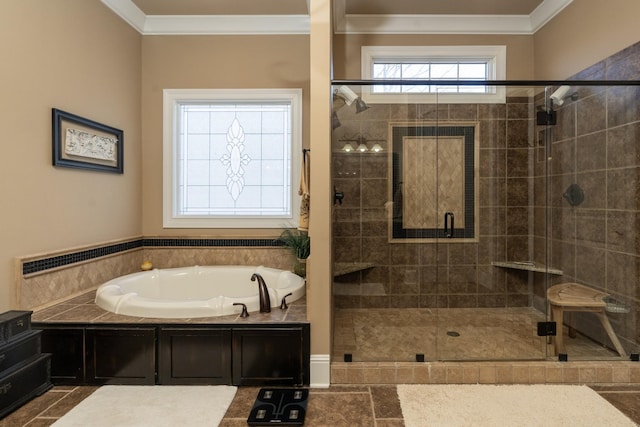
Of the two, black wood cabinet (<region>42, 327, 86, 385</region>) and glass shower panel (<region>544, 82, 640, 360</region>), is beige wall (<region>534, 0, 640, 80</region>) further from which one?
black wood cabinet (<region>42, 327, 86, 385</region>)

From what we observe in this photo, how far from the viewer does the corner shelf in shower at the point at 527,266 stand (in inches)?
110

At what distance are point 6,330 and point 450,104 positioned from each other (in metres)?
3.37

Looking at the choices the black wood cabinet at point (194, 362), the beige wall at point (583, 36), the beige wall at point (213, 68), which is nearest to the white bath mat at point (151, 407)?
the black wood cabinet at point (194, 362)

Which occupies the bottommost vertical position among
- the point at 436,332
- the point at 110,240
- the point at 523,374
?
the point at 523,374

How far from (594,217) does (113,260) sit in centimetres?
395

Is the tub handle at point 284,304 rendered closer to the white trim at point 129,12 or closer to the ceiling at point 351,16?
the ceiling at point 351,16

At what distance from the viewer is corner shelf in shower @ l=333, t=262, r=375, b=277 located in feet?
8.40

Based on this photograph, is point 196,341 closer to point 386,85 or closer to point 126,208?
point 126,208

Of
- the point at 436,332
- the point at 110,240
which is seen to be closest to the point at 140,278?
the point at 110,240

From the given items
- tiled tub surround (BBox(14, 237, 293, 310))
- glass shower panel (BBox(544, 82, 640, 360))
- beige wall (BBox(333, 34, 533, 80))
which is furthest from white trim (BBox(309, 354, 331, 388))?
beige wall (BBox(333, 34, 533, 80))

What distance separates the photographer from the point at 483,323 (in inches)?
109

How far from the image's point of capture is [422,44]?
11.4ft

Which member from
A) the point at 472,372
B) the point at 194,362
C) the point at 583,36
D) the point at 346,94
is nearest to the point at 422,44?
the point at 583,36

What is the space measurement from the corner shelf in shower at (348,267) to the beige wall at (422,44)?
1.90m
